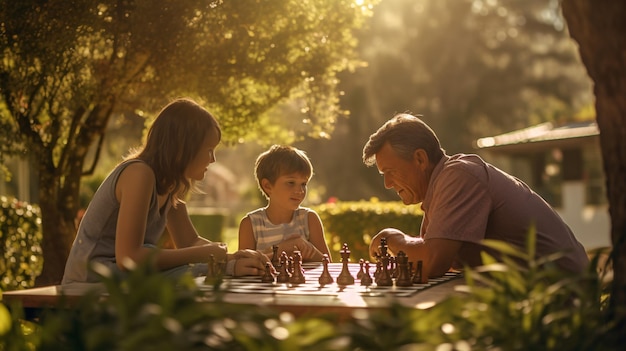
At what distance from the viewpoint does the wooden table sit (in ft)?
11.0

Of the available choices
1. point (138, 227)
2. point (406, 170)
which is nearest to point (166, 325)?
point (138, 227)

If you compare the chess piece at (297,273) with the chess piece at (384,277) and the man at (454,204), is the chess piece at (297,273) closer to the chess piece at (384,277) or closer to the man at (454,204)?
the chess piece at (384,277)

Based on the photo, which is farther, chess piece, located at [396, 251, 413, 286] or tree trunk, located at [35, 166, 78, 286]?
tree trunk, located at [35, 166, 78, 286]

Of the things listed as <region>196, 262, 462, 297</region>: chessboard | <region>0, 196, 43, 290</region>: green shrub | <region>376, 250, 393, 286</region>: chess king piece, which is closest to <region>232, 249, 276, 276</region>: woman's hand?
<region>196, 262, 462, 297</region>: chessboard

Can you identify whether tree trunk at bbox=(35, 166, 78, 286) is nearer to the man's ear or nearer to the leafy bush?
the man's ear

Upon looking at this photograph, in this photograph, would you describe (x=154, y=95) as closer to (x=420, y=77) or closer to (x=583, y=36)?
(x=583, y=36)

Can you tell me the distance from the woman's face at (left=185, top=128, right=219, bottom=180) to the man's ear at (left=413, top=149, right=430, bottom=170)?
107 centimetres

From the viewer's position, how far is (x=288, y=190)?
6082mm

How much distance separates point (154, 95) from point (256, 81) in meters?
1.05

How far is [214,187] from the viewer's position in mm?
89500

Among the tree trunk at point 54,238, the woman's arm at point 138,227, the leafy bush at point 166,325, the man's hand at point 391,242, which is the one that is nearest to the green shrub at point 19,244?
the tree trunk at point 54,238

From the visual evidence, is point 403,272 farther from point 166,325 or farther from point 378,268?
point 166,325

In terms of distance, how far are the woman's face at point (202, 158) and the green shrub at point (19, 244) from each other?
19.8ft

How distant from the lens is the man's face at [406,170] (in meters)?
4.95
